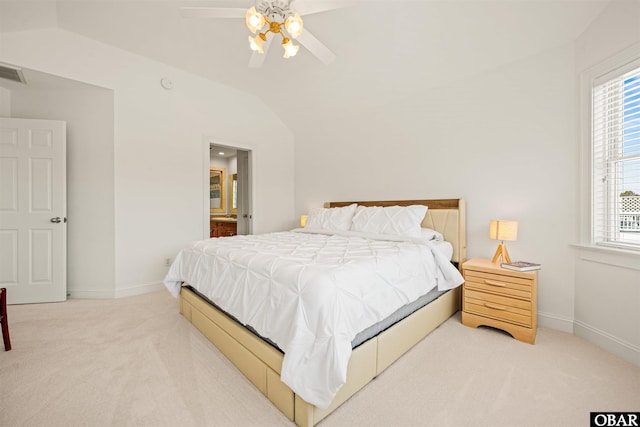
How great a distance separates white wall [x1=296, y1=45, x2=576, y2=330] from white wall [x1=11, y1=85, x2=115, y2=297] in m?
3.32

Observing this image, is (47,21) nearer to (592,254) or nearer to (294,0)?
(294,0)

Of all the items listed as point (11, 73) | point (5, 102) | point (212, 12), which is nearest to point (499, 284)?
point (212, 12)

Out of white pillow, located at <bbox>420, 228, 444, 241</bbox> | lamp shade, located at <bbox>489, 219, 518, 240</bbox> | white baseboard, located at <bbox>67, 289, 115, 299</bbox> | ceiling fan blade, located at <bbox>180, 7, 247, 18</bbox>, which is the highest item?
ceiling fan blade, located at <bbox>180, 7, 247, 18</bbox>

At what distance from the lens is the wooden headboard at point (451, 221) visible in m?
2.89

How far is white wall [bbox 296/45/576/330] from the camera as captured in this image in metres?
2.41

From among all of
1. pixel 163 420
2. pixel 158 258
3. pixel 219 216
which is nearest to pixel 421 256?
pixel 163 420

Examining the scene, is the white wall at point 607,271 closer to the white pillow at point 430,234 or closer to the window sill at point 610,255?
the window sill at point 610,255

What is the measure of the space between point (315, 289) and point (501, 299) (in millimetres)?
1882

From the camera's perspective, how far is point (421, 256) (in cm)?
221

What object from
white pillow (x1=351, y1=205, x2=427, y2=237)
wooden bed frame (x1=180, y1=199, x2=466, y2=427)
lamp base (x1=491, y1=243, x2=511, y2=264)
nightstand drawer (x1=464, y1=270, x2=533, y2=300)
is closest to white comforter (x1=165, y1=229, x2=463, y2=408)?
wooden bed frame (x1=180, y1=199, x2=466, y2=427)

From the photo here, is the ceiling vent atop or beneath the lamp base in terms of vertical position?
atop

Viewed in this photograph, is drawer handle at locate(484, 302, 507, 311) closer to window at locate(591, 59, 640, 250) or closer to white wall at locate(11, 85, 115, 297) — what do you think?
window at locate(591, 59, 640, 250)

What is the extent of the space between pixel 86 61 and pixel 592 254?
5358 millimetres

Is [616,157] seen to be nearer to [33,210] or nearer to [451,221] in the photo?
[451,221]
